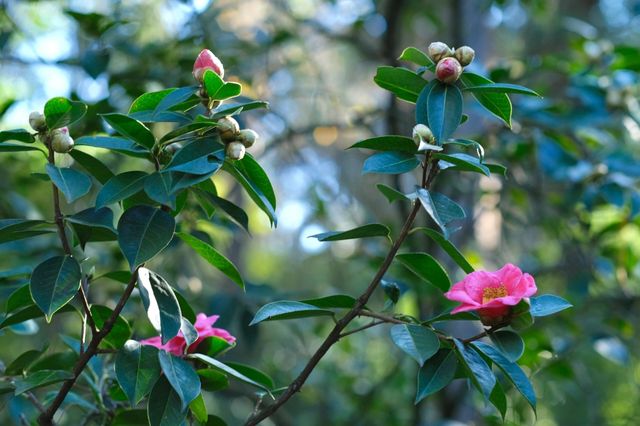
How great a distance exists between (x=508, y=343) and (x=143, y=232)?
0.43 m

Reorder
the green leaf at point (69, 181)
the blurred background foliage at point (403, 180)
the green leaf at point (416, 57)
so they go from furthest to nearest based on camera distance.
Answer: the blurred background foliage at point (403, 180)
the green leaf at point (416, 57)
the green leaf at point (69, 181)

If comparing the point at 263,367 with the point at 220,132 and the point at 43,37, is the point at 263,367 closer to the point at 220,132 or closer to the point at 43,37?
the point at 43,37

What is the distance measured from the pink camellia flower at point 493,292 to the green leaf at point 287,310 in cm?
16

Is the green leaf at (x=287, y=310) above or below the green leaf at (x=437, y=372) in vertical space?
above

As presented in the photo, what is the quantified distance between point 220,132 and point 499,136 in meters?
1.64

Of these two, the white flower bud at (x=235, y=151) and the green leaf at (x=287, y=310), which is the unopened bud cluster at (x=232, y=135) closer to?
the white flower bud at (x=235, y=151)

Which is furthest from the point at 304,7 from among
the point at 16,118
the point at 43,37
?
the point at 16,118

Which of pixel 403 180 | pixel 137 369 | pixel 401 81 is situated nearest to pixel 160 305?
pixel 137 369

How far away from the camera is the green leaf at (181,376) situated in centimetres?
94

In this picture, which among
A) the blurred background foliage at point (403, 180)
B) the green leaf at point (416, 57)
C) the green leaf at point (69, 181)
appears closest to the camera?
the green leaf at point (69, 181)

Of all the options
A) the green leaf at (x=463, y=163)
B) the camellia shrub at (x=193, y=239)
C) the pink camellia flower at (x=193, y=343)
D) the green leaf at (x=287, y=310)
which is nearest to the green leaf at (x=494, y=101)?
the camellia shrub at (x=193, y=239)

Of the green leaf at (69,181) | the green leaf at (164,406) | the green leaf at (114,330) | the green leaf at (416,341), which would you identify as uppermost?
the green leaf at (69,181)

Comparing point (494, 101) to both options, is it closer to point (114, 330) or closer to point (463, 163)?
point (463, 163)

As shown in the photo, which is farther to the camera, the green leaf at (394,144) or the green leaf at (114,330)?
the green leaf at (114,330)
